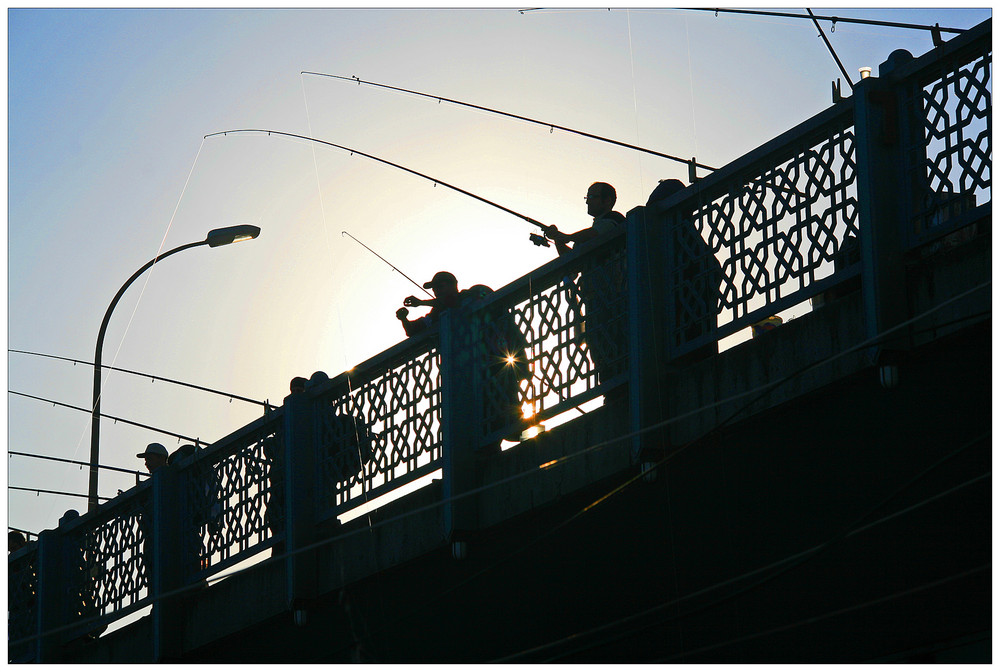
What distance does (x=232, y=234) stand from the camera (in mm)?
16969

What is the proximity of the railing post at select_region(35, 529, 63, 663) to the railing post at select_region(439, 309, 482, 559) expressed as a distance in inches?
239

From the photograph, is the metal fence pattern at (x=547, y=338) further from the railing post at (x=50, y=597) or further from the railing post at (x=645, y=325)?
the railing post at (x=50, y=597)

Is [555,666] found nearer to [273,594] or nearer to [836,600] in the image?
[836,600]

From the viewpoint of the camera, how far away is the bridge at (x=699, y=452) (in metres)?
6.25

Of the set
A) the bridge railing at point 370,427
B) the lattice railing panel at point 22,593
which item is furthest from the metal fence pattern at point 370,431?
the lattice railing panel at point 22,593

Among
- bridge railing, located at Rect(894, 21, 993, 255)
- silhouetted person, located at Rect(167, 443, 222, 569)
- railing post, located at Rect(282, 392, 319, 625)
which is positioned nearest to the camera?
bridge railing, located at Rect(894, 21, 993, 255)

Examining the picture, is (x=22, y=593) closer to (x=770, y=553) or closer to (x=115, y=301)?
(x=115, y=301)

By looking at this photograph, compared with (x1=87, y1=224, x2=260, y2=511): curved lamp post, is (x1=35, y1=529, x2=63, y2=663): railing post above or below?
below

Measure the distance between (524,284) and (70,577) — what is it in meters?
6.87

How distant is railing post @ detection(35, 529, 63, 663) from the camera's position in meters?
12.8

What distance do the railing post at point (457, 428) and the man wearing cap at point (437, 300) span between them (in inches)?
7.6

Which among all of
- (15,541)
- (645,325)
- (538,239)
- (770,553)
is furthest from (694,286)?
(15,541)

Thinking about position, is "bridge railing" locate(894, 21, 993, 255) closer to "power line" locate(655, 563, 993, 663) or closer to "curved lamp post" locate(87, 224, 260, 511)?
"power line" locate(655, 563, 993, 663)

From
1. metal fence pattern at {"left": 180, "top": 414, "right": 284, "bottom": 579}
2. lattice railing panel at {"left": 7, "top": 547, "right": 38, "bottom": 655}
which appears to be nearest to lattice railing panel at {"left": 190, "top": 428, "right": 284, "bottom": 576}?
metal fence pattern at {"left": 180, "top": 414, "right": 284, "bottom": 579}
